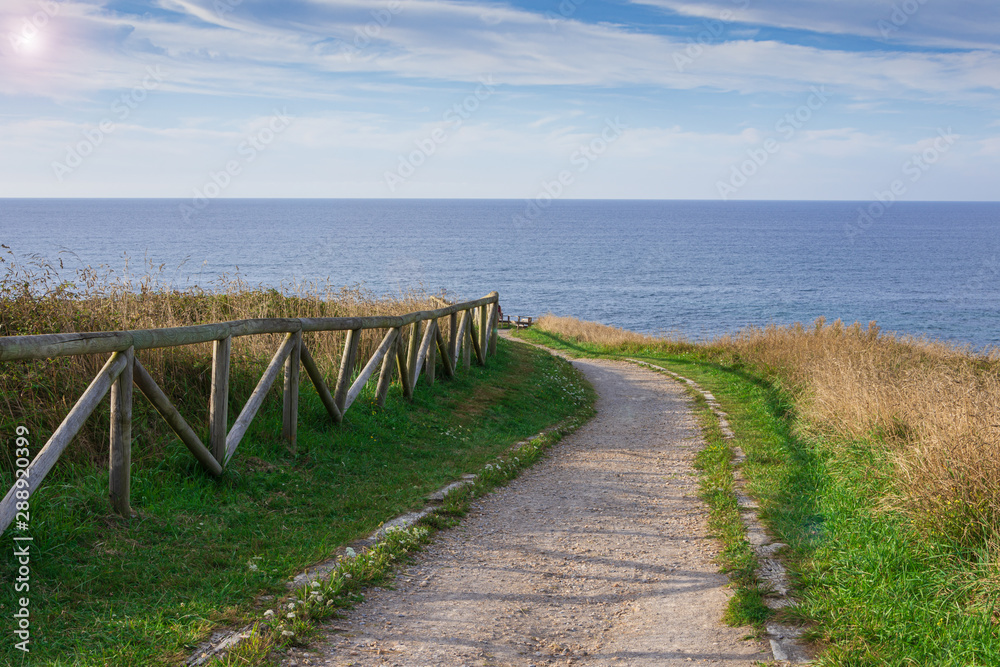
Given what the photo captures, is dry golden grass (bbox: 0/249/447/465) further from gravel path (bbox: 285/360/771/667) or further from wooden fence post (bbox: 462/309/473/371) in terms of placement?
gravel path (bbox: 285/360/771/667)

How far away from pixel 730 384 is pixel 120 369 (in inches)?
560

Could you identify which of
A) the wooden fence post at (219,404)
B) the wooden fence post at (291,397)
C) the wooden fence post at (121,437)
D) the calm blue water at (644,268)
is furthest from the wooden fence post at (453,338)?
the calm blue water at (644,268)

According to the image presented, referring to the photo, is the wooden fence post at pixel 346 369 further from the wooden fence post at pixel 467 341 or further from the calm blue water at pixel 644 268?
the calm blue water at pixel 644 268

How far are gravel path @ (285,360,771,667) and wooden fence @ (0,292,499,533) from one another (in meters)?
2.10

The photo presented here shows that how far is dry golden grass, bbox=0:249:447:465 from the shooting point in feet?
18.8

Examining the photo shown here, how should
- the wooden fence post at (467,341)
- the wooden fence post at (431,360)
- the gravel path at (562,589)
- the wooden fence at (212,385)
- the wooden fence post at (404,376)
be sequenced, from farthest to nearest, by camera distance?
the wooden fence post at (467,341)
the wooden fence post at (431,360)
the wooden fence post at (404,376)
the wooden fence at (212,385)
the gravel path at (562,589)

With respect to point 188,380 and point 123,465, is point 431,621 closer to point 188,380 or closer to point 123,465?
point 123,465

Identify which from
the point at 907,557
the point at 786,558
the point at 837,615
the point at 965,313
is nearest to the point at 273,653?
the point at 837,615

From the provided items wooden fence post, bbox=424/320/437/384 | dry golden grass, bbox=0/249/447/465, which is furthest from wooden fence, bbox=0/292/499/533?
wooden fence post, bbox=424/320/437/384

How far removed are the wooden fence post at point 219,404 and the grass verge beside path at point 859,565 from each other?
4.42m

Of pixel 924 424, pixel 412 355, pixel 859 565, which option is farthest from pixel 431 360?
pixel 859 565

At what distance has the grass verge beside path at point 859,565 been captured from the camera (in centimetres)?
373

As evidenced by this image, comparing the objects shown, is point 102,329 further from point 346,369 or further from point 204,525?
point 204,525

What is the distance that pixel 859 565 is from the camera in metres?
4.73
